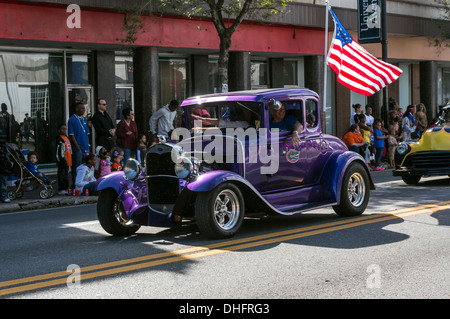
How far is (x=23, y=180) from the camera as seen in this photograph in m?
14.7

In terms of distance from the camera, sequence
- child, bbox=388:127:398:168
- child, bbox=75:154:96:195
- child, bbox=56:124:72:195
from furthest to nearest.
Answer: child, bbox=388:127:398:168 < child, bbox=56:124:72:195 < child, bbox=75:154:96:195

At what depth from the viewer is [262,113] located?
373 inches

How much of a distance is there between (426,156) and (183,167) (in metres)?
8.13

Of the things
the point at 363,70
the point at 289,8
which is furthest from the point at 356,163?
the point at 289,8

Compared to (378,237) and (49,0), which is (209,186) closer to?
(378,237)

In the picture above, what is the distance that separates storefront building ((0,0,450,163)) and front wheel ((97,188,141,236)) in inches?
367

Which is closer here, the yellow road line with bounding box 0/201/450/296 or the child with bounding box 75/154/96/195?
the yellow road line with bounding box 0/201/450/296

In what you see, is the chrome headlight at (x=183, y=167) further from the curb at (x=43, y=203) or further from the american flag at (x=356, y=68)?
the american flag at (x=356, y=68)

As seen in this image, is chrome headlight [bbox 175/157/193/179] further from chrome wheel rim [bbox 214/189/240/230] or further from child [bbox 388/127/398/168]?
child [bbox 388/127/398/168]

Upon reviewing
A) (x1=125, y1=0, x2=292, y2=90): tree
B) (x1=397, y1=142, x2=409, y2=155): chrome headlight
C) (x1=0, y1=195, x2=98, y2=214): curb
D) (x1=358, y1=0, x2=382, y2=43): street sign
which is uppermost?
(x1=358, y1=0, x2=382, y2=43): street sign

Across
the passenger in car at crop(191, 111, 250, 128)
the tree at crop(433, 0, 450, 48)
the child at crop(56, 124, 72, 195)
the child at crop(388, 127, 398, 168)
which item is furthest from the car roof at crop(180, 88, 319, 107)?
the tree at crop(433, 0, 450, 48)

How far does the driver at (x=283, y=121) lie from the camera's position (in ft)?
31.3

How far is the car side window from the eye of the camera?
10.2 meters

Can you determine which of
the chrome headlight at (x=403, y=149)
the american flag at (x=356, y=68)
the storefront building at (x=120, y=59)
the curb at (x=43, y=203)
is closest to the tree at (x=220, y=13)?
the storefront building at (x=120, y=59)
